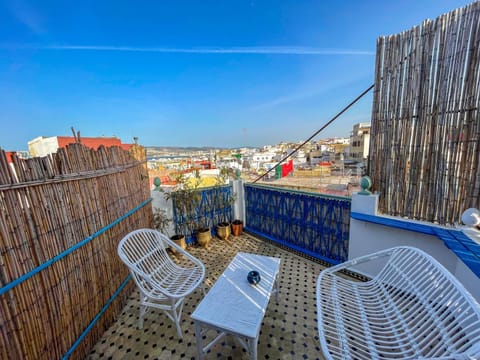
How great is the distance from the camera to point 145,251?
6.84ft

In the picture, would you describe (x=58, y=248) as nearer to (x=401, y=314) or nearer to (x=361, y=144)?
(x=401, y=314)

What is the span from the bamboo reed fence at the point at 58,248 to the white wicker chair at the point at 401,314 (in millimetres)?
1829

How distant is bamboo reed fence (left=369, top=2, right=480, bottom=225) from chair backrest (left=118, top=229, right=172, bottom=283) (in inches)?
108

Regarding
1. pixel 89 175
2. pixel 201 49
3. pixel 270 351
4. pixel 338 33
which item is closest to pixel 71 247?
pixel 89 175

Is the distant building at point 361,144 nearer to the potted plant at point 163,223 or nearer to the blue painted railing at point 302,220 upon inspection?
the blue painted railing at point 302,220

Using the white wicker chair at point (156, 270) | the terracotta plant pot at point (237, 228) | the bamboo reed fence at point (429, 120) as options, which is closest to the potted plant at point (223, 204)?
the terracotta plant pot at point (237, 228)

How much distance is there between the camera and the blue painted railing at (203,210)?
332 centimetres

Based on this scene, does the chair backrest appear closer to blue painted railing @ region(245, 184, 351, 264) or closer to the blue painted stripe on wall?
blue painted railing @ region(245, 184, 351, 264)

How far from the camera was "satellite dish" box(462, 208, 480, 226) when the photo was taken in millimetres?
1679

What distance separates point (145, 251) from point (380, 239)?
108 inches

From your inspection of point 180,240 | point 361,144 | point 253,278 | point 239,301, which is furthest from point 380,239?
point 361,144

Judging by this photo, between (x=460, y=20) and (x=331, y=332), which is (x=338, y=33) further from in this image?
(x=331, y=332)

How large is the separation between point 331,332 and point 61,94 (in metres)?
17.3

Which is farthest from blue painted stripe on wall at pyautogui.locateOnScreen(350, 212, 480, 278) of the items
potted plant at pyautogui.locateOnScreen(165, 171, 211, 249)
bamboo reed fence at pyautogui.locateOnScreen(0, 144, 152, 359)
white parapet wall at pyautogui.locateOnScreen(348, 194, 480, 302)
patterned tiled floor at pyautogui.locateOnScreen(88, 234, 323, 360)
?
bamboo reed fence at pyautogui.locateOnScreen(0, 144, 152, 359)
